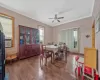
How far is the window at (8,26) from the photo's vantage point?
156 inches

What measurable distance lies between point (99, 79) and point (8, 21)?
475cm

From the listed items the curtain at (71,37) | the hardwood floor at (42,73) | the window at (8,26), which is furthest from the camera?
the curtain at (71,37)

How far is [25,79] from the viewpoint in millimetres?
2289

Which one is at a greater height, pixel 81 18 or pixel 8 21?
pixel 81 18

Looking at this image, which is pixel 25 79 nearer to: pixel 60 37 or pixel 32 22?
pixel 32 22

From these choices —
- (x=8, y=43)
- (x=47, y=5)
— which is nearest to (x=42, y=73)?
(x=8, y=43)

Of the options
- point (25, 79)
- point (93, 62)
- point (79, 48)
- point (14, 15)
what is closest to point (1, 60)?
point (25, 79)

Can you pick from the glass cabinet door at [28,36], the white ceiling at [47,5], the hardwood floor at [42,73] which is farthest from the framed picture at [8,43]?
the white ceiling at [47,5]

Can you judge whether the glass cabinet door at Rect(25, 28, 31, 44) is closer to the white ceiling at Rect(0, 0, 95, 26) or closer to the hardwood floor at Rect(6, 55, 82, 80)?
the white ceiling at Rect(0, 0, 95, 26)

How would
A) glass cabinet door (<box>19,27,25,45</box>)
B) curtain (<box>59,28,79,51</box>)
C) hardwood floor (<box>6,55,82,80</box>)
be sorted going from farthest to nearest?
curtain (<box>59,28,79,51</box>)
glass cabinet door (<box>19,27,25,45</box>)
hardwood floor (<box>6,55,82,80</box>)

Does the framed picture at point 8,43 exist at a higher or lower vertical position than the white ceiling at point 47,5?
lower

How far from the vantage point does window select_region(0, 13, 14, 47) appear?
13.0 feet

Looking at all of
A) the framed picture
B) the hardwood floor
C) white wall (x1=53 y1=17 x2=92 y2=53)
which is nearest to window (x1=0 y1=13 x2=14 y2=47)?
the framed picture

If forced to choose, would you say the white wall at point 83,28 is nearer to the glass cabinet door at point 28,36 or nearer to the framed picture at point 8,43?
the glass cabinet door at point 28,36
